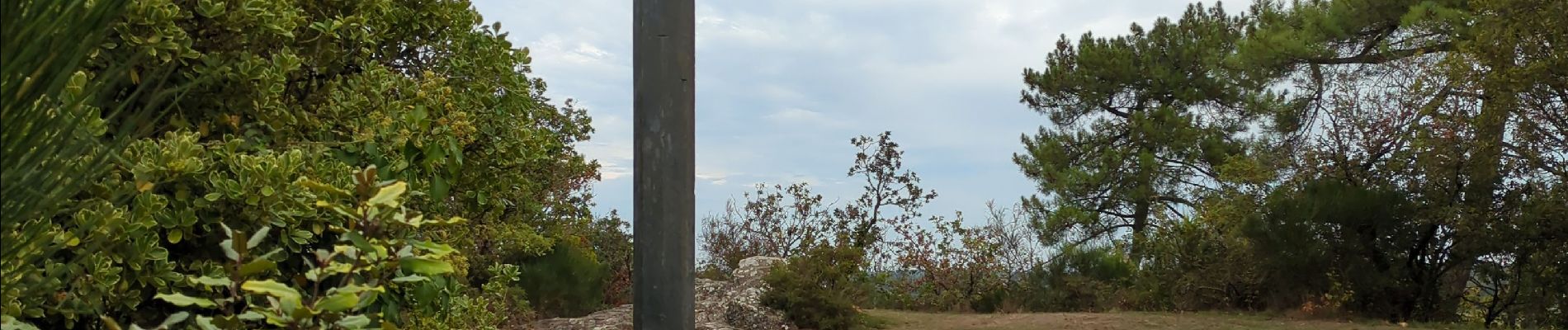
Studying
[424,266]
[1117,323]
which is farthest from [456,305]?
[1117,323]

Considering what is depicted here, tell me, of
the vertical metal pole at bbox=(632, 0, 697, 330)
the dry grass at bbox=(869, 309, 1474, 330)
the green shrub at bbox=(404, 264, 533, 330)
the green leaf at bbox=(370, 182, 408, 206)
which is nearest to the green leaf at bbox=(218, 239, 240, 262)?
the green leaf at bbox=(370, 182, 408, 206)

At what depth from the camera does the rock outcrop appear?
852 cm

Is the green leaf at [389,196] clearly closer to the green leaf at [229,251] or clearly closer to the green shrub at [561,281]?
the green leaf at [229,251]

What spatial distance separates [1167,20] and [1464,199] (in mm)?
8372

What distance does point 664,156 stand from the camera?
2648 mm

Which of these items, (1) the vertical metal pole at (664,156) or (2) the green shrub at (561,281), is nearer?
(1) the vertical metal pole at (664,156)

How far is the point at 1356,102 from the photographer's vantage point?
11547 mm

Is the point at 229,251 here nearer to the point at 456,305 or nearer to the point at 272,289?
the point at 272,289

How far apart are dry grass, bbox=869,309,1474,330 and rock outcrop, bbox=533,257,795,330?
1.30 meters

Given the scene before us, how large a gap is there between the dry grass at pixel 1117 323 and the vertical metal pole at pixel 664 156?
6536mm

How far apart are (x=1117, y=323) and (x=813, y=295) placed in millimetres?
2740

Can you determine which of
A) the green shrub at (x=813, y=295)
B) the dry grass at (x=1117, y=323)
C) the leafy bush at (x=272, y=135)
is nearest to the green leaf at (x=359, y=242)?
the leafy bush at (x=272, y=135)

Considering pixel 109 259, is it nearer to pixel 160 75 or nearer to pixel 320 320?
pixel 160 75

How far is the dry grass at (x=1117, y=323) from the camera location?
8547 millimetres
